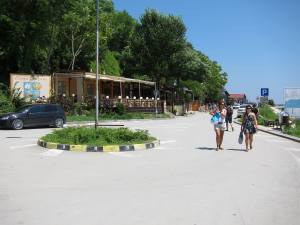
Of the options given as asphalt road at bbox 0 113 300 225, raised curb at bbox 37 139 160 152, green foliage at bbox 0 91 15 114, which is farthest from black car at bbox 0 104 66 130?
asphalt road at bbox 0 113 300 225

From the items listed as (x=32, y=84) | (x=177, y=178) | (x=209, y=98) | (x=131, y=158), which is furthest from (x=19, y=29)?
(x=209, y=98)

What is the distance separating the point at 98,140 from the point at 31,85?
20514 mm

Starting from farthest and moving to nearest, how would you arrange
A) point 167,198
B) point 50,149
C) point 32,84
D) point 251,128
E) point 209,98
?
point 209,98
point 32,84
point 251,128
point 50,149
point 167,198

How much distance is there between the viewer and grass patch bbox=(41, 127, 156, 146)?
16234 mm

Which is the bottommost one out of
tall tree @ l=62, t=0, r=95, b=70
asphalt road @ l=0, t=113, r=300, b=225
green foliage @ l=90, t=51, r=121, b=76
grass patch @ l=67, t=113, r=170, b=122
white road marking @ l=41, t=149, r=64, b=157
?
asphalt road @ l=0, t=113, r=300, b=225

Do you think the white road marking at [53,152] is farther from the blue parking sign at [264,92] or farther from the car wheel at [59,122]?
the blue parking sign at [264,92]

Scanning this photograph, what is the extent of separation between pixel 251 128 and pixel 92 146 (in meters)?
5.61

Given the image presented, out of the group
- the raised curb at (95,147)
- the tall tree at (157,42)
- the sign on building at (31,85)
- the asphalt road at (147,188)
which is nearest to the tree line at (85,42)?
the tall tree at (157,42)

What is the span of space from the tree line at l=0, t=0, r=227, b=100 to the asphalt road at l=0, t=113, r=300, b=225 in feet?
81.3

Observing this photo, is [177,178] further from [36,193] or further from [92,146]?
[92,146]

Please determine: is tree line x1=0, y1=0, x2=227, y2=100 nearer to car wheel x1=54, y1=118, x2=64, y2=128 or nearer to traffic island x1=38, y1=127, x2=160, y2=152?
car wheel x1=54, y1=118, x2=64, y2=128

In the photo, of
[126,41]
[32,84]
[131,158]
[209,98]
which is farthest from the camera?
[209,98]

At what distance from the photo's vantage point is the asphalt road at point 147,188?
22.8ft

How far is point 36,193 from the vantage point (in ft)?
27.9
